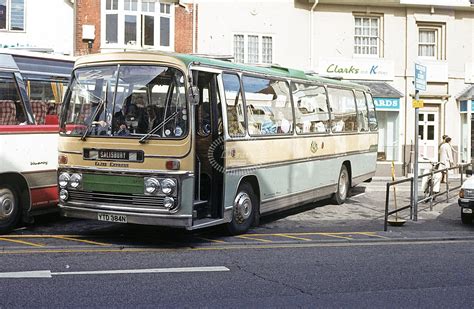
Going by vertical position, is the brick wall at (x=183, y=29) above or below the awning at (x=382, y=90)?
above

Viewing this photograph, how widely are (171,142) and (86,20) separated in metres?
13.7

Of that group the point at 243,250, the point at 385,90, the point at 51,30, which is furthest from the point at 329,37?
the point at 243,250

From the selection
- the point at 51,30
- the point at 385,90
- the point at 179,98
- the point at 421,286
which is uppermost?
the point at 51,30

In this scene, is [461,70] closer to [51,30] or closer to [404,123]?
[404,123]

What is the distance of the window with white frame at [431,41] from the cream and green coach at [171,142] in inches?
601

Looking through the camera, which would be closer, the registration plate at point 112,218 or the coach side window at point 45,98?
the registration plate at point 112,218

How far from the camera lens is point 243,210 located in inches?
384

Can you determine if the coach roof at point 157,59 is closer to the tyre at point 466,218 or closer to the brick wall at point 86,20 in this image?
the tyre at point 466,218

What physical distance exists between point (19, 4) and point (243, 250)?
51.3 ft

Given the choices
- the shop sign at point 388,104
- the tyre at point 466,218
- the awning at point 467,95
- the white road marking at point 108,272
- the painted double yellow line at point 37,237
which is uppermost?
the awning at point 467,95

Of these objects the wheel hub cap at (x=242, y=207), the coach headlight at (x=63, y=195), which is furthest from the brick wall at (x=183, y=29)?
the coach headlight at (x=63, y=195)

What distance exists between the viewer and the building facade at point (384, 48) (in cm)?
2231

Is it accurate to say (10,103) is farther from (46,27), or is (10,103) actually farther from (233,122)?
(46,27)

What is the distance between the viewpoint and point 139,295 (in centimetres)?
607
